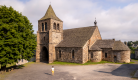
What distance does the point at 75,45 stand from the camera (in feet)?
89.0

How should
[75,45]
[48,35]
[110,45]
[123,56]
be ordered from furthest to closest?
1. [48,35]
2. [110,45]
3. [75,45]
4. [123,56]

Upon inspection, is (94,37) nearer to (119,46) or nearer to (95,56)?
(95,56)

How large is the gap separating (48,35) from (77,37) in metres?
9.12

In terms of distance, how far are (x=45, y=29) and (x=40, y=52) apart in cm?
769

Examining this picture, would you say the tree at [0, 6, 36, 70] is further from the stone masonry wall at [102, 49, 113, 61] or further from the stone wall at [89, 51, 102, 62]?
the stone masonry wall at [102, 49, 113, 61]

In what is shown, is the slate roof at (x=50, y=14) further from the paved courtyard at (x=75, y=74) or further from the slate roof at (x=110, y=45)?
the paved courtyard at (x=75, y=74)

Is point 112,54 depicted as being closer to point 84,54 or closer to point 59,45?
point 84,54

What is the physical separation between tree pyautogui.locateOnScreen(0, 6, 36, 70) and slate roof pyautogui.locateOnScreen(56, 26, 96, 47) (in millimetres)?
12764

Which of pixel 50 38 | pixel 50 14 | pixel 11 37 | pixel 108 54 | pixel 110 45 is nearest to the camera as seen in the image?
pixel 11 37

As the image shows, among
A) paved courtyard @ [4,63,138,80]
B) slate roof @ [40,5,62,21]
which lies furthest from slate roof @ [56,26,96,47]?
paved courtyard @ [4,63,138,80]

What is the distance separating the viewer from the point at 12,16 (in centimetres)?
1733

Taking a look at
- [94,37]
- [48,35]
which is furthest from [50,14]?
[94,37]

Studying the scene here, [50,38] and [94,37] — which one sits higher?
[94,37]

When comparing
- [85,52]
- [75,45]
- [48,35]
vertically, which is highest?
[48,35]
